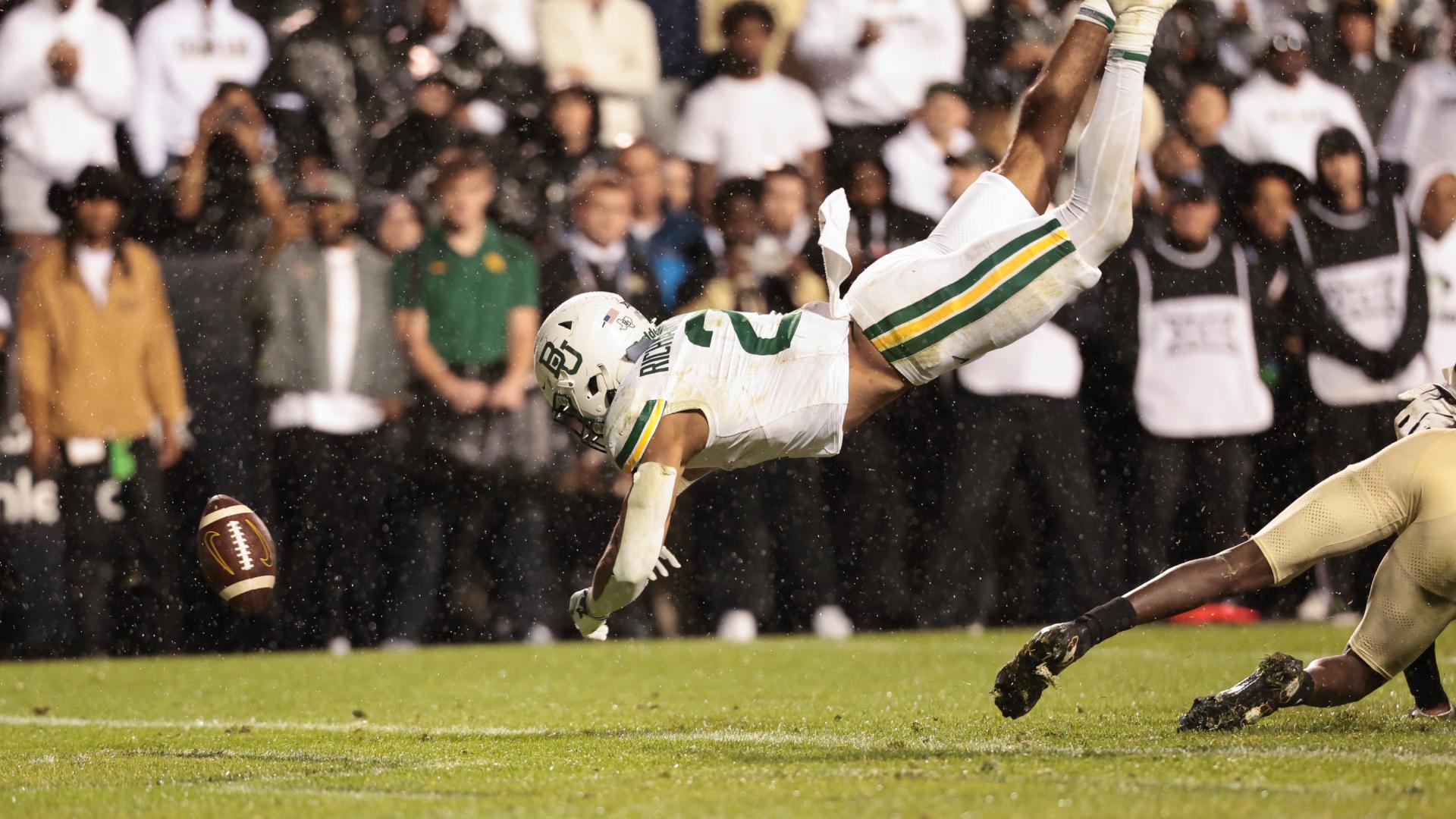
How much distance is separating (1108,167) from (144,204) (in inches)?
227

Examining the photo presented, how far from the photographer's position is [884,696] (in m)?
6.96

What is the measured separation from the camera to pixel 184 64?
10.0m

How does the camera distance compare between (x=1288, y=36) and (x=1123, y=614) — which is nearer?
(x=1123, y=614)

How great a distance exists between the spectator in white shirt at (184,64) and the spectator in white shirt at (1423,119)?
6190mm

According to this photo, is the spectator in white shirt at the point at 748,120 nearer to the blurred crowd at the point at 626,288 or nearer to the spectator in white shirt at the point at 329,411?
the blurred crowd at the point at 626,288

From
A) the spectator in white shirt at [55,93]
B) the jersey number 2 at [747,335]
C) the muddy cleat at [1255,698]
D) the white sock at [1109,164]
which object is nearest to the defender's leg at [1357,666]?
the muddy cleat at [1255,698]

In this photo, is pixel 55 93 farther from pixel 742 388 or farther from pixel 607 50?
pixel 742 388

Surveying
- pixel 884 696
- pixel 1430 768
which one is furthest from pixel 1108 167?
pixel 884 696

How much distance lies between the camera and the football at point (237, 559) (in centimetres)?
613

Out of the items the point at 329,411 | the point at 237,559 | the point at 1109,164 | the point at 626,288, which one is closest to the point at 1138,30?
the point at 1109,164

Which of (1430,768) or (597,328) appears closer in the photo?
(1430,768)

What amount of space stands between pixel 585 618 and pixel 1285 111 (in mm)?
6380

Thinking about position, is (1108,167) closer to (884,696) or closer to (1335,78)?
(884,696)

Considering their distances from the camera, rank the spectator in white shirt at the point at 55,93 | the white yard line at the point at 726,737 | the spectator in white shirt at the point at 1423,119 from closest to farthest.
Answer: the white yard line at the point at 726,737 → the spectator in white shirt at the point at 55,93 → the spectator in white shirt at the point at 1423,119
